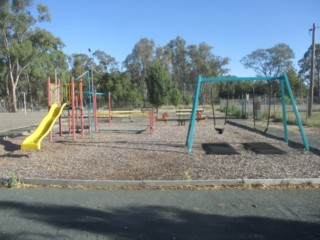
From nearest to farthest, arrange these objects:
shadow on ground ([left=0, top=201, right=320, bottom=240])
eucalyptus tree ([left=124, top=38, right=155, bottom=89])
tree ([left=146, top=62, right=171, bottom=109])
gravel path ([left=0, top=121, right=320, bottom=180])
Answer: shadow on ground ([left=0, top=201, right=320, bottom=240]) < gravel path ([left=0, top=121, right=320, bottom=180]) < tree ([left=146, top=62, right=171, bottom=109]) < eucalyptus tree ([left=124, top=38, right=155, bottom=89])

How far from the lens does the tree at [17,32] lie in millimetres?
60812

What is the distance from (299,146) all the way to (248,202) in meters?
6.29

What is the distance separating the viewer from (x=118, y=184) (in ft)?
20.7

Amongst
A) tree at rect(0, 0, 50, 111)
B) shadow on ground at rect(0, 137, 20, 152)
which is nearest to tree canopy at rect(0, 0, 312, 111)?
tree at rect(0, 0, 50, 111)

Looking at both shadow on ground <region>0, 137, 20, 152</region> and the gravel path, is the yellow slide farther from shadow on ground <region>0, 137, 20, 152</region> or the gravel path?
shadow on ground <region>0, 137, 20, 152</region>

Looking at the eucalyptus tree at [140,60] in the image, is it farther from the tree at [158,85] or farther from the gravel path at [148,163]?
the gravel path at [148,163]

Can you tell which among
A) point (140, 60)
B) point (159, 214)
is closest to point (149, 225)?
point (159, 214)

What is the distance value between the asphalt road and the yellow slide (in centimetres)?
305

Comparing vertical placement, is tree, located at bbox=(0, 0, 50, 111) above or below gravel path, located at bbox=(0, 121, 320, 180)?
above

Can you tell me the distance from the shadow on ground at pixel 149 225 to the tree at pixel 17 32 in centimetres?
6211

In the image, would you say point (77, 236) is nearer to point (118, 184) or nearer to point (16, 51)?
point (118, 184)

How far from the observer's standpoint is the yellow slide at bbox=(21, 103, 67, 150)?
8.95 meters

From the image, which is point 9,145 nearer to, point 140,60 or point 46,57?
point 46,57

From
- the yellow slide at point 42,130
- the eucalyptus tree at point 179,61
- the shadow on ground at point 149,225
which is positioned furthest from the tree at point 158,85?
the shadow on ground at point 149,225
